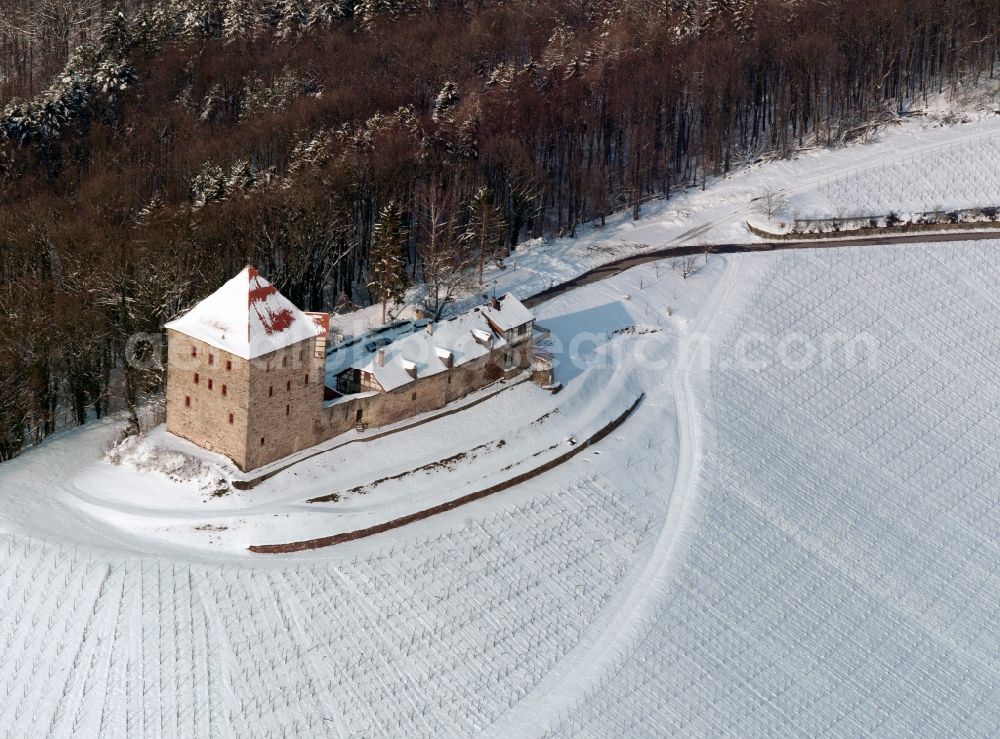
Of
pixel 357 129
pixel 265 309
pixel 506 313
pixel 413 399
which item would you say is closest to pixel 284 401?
pixel 265 309

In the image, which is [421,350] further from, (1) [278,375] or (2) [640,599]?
(2) [640,599]

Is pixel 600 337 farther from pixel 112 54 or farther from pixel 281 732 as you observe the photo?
pixel 112 54

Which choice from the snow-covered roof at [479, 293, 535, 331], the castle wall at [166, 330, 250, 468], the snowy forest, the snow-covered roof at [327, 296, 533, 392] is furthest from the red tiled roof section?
the snow-covered roof at [479, 293, 535, 331]

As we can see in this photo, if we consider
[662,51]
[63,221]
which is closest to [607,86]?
[662,51]

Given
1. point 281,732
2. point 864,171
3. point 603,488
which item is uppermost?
point 864,171

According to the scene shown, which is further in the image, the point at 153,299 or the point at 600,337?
the point at 600,337
